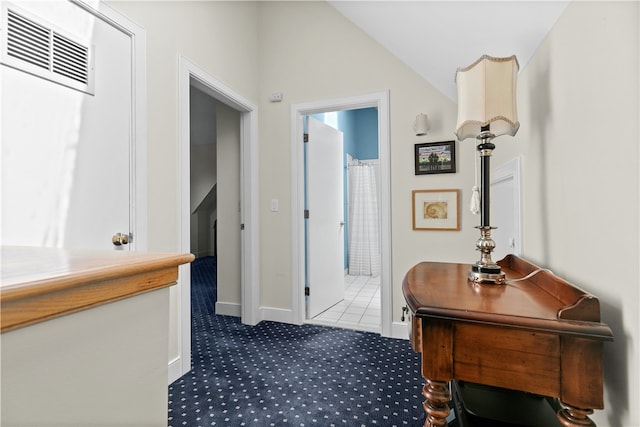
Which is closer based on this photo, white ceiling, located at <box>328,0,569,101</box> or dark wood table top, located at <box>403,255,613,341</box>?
dark wood table top, located at <box>403,255,613,341</box>

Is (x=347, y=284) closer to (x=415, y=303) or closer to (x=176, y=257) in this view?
(x=415, y=303)

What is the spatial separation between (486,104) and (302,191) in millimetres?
1863

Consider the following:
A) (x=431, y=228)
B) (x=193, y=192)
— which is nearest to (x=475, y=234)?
(x=431, y=228)

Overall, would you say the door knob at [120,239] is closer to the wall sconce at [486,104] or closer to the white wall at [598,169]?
the wall sconce at [486,104]

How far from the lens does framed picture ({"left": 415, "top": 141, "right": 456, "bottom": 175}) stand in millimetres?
2410

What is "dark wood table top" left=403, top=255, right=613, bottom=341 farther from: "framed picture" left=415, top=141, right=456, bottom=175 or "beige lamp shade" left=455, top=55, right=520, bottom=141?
"framed picture" left=415, top=141, right=456, bottom=175

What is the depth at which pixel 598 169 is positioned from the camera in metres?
0.87

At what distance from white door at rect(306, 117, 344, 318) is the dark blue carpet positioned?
1.69ft

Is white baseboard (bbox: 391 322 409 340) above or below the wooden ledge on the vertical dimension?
below

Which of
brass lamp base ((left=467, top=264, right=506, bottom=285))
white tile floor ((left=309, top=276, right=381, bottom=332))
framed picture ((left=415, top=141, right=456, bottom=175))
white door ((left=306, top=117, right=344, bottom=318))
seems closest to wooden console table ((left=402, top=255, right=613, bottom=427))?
brass lamp base ((left=467, top=264, right=506, bottom=285))

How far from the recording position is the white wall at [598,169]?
2.44 ft

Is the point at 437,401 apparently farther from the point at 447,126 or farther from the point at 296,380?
the point at 447,126

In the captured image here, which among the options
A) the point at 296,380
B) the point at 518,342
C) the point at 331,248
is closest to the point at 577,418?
the point at 518,342

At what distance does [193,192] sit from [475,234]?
16.7ft
